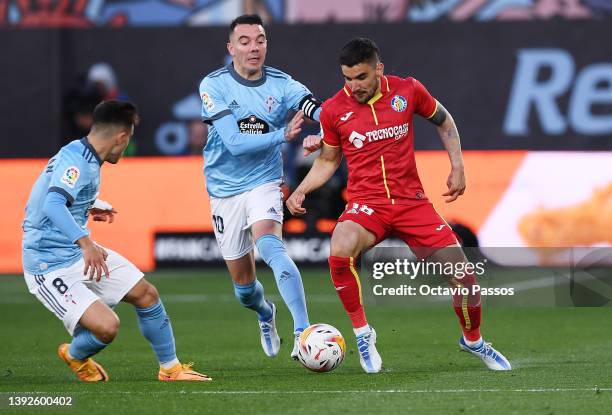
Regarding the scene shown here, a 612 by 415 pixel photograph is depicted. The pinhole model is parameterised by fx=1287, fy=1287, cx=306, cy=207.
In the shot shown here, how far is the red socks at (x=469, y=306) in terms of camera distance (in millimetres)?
8328

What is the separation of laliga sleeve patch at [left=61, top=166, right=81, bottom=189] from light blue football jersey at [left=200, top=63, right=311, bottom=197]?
1445mm

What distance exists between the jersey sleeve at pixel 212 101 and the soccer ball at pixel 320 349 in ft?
5.85

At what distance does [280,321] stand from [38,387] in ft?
15.5

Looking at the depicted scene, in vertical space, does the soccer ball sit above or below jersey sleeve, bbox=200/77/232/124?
below

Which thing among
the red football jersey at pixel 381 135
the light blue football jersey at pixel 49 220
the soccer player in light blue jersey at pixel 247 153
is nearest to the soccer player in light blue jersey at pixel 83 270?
the light blue football jersey at pixel 49 220

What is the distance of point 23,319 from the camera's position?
1309 centimetres

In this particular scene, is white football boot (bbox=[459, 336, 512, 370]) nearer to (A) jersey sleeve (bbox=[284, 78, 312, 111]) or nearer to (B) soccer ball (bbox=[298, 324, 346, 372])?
(B) soccer ball (bbox=[298, 324, 346, 372])

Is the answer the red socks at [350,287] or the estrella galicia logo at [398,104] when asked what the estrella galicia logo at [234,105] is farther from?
the red socks at [350,287]

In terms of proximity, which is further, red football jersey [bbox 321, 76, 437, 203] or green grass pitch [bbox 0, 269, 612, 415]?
red football jersey [bbox 321, 76, 437, 203]

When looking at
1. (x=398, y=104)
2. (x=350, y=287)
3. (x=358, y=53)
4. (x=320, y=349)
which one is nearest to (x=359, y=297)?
(x=350, y=287)

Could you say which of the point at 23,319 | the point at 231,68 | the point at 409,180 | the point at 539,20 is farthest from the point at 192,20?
the point at 409,180

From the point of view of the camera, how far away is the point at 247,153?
8.91m

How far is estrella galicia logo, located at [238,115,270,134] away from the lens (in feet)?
30.3

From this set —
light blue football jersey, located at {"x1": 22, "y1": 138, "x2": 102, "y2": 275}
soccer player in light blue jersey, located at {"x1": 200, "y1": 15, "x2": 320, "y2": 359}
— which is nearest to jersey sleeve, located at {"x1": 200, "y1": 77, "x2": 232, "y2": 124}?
soccer player in light blue jersey, located at {"x1": 200, "y1": 15, "x2": 320, "y2": 359}
